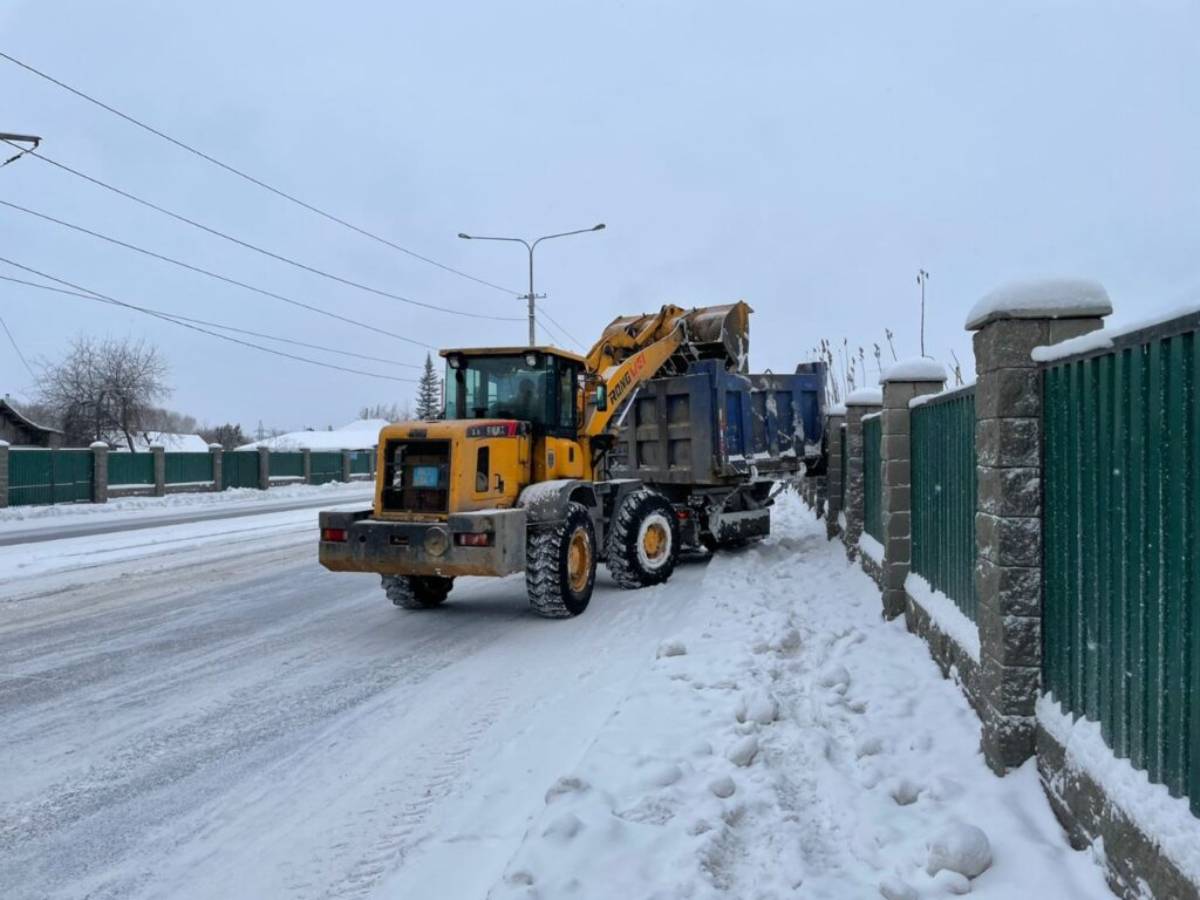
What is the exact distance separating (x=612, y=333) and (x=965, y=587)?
7.93 metres

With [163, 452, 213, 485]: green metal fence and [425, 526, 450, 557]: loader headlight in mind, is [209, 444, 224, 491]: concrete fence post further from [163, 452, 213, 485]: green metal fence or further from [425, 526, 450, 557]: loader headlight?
[425, 526, 450, 557]: loader headlight

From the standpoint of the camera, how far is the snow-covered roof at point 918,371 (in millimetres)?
7246

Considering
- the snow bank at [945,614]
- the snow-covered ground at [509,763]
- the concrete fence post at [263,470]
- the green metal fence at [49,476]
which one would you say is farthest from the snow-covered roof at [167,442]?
the snow bank at [945,614]

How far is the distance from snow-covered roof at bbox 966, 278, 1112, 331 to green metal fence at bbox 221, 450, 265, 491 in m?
34.5

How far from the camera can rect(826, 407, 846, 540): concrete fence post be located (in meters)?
12.5

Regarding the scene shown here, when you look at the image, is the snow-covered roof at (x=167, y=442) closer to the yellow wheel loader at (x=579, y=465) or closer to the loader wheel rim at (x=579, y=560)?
the yellow wheel loader at (x=579, y=465)

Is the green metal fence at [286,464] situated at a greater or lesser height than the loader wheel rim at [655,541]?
greater

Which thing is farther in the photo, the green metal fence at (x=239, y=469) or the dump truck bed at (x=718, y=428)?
the green metal fence at (x=239, y=469)

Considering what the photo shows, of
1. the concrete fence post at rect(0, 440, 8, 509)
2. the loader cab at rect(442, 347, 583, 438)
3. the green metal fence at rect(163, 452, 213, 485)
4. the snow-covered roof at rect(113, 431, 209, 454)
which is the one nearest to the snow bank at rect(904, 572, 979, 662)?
the loader cab at rect(442, 347, 583, 438)

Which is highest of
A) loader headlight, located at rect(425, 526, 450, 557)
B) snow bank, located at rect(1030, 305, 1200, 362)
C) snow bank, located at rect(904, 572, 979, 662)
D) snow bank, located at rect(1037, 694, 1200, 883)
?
snow bank, located at rect(1030, 305, 1200, 362)

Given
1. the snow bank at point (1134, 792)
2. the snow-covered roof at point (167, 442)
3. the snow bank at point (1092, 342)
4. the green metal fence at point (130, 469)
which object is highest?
the snow-covered roof at point (167, 442)

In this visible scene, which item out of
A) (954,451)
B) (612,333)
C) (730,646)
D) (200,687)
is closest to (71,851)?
(200,687)

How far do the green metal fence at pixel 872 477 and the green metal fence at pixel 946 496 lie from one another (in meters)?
1.69

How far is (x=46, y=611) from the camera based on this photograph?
9.35 m
